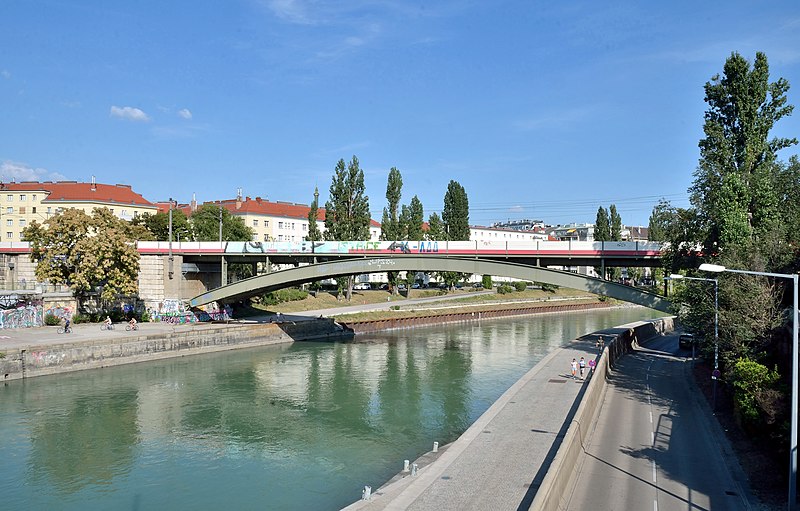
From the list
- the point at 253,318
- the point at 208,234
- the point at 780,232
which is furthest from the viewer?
the point at 208,234

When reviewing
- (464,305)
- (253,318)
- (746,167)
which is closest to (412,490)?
(746,167)

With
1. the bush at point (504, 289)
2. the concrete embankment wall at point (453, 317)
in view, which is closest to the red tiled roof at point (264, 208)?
the bush at point (504, 289)

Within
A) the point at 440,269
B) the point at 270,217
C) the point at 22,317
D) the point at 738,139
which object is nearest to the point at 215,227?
the point at 270,217

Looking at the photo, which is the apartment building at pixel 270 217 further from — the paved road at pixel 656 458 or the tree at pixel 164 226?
the paved road at pixel 656 458

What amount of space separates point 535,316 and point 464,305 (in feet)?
39.8

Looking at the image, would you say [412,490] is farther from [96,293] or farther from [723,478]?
[96,293]

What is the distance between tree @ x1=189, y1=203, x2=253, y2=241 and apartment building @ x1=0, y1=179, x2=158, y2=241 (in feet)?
66.6

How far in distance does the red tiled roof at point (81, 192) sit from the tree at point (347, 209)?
149 ft

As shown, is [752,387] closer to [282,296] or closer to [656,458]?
[656,458]

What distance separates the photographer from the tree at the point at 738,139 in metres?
34.4

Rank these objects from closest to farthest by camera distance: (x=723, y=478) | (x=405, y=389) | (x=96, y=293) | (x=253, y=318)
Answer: (x=723, y=478), (x=405, y=389), (x=96, y=293), (x=253, y=318)

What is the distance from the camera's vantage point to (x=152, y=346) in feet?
141

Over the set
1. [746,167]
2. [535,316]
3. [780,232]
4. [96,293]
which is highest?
[746,167]

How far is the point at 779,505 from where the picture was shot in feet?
51.4
